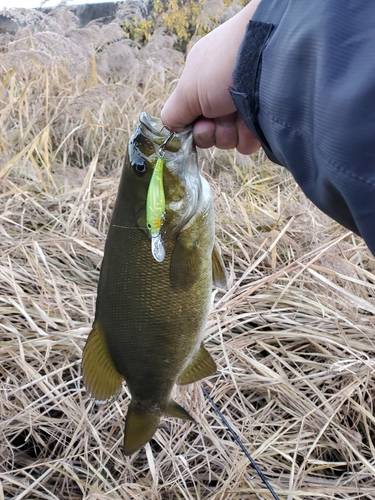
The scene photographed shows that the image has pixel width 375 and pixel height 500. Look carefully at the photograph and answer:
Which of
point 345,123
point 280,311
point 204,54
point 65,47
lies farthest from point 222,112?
point 65,47

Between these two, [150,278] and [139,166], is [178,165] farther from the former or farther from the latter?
[150,278]

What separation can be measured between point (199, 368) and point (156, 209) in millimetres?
561

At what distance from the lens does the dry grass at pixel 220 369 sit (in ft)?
5.74

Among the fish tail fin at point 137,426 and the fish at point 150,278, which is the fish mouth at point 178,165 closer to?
the fish at point 150,278

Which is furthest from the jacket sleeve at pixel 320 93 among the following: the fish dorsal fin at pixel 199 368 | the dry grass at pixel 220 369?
the dry grass at pixel 220 369

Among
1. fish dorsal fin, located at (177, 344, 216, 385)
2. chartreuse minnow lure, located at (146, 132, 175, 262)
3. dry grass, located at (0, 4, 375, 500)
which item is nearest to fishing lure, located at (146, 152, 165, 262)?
chartreuse minnow lure, located at (146, 132, 175, 262)

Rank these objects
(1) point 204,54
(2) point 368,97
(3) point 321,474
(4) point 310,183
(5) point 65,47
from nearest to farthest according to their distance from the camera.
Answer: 1. (2) point 368,97
2. (4) point 310,183
3. (1) point 204,54
4. (3) point 321,474
5. (5) point 65,47

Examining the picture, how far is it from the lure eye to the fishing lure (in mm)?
36

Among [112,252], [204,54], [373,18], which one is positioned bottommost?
[112,252]

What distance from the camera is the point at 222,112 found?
1.23m

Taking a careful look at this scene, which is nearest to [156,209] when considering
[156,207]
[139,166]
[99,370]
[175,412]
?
[156,207]

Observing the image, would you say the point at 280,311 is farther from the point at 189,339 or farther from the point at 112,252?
the point at 112,252

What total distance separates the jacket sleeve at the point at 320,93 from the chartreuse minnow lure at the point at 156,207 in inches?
11.4

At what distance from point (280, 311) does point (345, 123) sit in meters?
1.73
